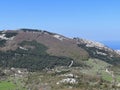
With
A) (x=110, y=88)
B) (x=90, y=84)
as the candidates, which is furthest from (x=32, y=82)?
(x=110, y=88)

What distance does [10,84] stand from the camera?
171 meters

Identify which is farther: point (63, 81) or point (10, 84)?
point (10, 84)

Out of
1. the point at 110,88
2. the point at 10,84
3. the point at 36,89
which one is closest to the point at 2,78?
the point at 10,84

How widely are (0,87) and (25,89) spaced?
15.8 meters

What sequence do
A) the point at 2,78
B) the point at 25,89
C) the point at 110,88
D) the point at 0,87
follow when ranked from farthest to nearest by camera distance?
the point at 2,78
the point at 0,87
the point at 25,89
the point at 110,88

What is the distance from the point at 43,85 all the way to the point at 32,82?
59.4ft

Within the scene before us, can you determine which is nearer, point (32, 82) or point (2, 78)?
point (32, 82)

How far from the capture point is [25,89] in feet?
497

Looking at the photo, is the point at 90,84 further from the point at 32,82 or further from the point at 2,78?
the point at 2,78

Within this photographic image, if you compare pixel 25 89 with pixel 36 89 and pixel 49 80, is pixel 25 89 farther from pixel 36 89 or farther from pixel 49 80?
pixel 49 80

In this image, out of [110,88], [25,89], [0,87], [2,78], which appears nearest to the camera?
[110,88]

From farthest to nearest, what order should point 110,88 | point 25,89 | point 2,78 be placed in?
point 2,78
point 25,89
point 110,88

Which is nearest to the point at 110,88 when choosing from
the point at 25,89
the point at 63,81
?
the point at 63,81

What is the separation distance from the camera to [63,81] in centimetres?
15788
